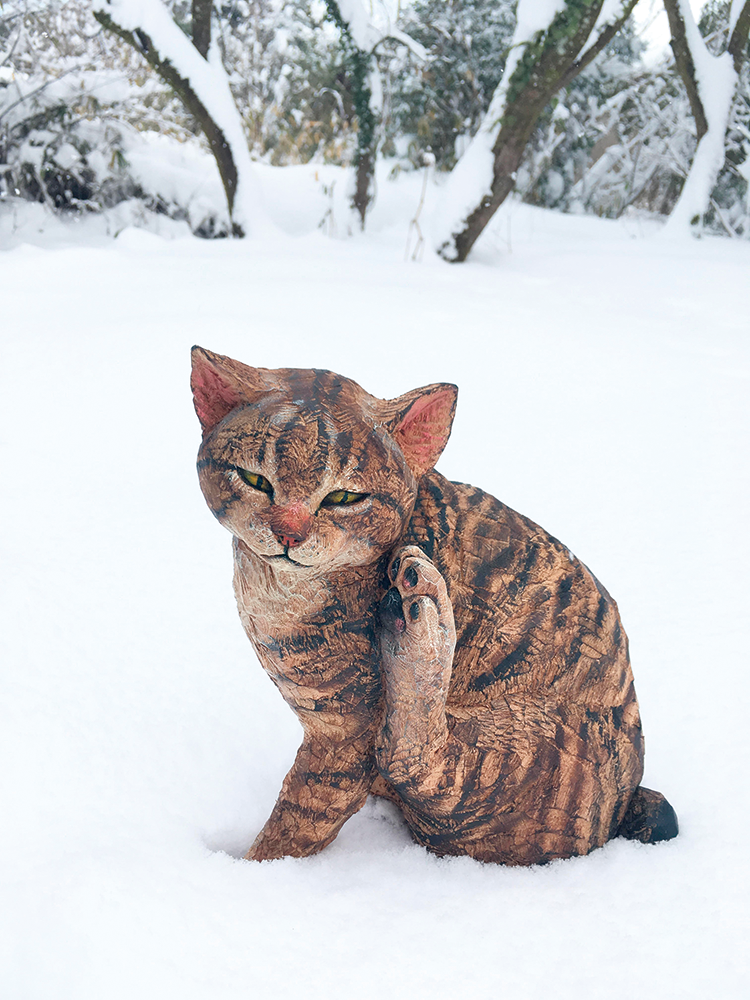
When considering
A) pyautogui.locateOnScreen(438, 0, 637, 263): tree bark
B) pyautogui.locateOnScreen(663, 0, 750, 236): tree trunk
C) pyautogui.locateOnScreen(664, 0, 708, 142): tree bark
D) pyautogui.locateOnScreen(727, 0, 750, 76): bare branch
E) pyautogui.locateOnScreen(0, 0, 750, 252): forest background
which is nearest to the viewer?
pyautogui.locateOnScreen(438, 0, 637, 263): tree bark

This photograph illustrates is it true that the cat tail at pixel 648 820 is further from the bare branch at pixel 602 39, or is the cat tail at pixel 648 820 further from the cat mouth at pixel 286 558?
the bare branch at pixel 602 39

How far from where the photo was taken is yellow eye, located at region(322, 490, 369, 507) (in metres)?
0.85

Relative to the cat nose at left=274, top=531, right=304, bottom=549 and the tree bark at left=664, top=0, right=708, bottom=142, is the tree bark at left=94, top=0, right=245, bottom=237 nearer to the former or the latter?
the tree bark at left=664, top=0, right=708, bottom=142

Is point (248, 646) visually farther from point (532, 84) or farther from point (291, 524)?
point (532, 84)

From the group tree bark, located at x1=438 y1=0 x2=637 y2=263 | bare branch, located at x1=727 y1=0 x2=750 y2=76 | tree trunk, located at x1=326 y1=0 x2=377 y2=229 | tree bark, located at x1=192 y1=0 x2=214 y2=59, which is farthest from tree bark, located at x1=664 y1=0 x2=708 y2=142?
tree bark, located at x1=192 y1=0 x2=214 y2=59

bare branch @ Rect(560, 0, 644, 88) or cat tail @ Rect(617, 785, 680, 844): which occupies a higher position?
bare branch @ Rect(560, 0, 644, 88)

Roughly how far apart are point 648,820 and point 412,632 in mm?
537

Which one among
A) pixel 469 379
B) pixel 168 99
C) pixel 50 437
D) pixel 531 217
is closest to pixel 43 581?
pixel 50 437

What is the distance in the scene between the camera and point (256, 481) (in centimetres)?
85

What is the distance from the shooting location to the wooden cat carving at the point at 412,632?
2.80ft

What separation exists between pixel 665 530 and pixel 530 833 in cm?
107

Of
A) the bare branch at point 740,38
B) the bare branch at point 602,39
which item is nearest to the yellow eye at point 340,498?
the bare branch at point 602,39

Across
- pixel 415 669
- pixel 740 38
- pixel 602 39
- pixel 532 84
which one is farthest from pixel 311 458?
pixel 740 38

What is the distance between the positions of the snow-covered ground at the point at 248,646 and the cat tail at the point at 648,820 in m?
0.03
